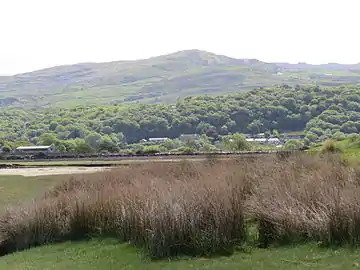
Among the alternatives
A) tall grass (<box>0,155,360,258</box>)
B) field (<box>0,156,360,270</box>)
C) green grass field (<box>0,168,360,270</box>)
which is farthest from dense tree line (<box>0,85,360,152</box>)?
green grass field (<box>0,168,360,270</box>)

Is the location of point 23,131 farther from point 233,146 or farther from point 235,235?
point 235,235

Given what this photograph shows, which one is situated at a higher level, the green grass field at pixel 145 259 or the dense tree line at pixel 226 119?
the green grass field at pixel 145 259

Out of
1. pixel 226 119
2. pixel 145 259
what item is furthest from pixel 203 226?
pixel 226 119

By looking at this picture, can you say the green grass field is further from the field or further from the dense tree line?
the dense tree line

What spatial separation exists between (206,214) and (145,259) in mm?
2310

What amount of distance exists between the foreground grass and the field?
0.10 feet

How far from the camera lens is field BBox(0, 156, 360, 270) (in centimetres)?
1420

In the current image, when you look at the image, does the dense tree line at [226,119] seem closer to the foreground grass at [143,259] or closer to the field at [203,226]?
the field at [203,226]

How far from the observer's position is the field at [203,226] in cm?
1420

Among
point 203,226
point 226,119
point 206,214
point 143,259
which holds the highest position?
point 206,214

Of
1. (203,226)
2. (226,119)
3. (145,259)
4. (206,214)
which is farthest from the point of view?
(226,119)

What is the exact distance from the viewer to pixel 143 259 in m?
15.5

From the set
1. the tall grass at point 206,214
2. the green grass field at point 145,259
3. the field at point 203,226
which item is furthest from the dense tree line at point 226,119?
the green grass field at point 145,259

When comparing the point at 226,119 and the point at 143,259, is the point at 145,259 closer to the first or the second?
the point at 143,259
